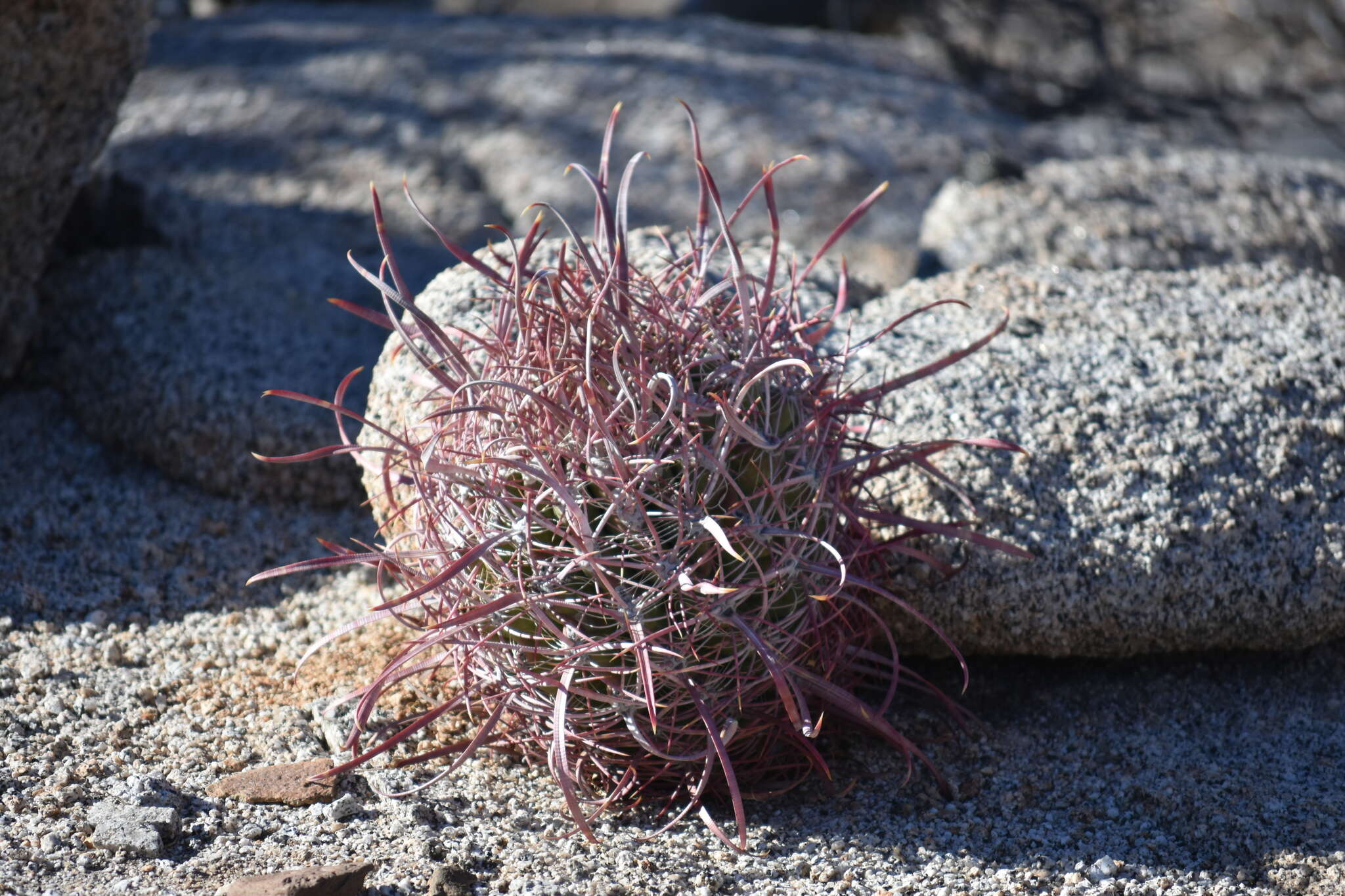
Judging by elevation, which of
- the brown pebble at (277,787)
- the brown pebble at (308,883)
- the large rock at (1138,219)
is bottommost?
the brown pebble at (277,787)

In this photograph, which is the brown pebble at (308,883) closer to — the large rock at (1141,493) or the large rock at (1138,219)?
the large rock at (1141,493)

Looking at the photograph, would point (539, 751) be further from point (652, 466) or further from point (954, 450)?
point (954, 450)

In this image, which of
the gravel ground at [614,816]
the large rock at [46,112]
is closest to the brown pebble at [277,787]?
the gravel ground at [614,816]

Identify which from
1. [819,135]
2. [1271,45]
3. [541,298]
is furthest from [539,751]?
[1271,45]

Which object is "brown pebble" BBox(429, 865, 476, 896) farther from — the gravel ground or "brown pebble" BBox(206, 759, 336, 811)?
"brown pebble" BBox(206, 759, 336, 811)

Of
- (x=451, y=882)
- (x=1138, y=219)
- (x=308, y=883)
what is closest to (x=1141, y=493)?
(x=1138, y=219)
